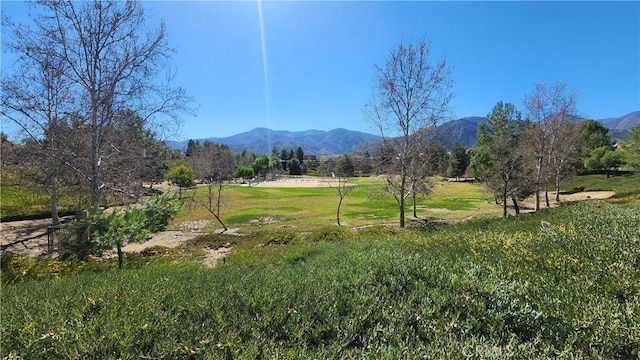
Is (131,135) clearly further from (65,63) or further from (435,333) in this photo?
(435,333)

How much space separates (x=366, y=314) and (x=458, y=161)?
3284 inches

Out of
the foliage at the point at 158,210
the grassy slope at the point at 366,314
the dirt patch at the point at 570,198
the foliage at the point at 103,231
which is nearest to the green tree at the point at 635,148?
the dirt patch at the point at 570,198

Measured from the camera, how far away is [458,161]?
7875cm

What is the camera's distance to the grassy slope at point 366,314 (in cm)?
242

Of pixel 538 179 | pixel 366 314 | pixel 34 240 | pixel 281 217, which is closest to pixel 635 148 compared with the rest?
pixel 538 179

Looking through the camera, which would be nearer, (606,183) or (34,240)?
(34,240)

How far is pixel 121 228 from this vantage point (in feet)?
22.2

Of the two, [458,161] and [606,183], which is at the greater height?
[458,161]

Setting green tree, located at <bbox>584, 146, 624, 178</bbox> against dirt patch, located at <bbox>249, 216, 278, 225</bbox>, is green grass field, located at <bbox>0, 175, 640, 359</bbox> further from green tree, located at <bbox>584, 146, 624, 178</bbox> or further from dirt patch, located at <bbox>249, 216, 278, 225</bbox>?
green tree, located at <bbox>584, 146, 624, 178</bbox>

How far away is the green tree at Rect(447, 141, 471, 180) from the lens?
7834 centimetres

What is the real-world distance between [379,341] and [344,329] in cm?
32

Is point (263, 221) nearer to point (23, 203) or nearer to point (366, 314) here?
point (23, 203)

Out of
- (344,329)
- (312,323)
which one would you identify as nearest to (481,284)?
(344,329)

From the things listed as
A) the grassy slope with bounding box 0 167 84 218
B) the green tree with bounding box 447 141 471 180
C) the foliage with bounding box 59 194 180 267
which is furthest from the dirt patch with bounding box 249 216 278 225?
the green tree with bounding box 447 141 471 180
